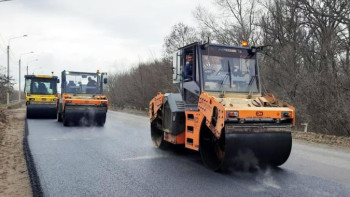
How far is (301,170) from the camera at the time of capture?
263 inches

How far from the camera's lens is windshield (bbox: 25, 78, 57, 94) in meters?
20.2

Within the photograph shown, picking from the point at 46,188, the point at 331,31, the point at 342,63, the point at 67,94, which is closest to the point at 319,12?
the point at 331,31

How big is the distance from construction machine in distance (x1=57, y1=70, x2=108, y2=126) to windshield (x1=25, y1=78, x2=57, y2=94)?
4.85 meters

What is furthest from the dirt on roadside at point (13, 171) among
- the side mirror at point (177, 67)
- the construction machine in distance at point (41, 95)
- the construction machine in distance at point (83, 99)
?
the construction machine in distance at point (41, 95)

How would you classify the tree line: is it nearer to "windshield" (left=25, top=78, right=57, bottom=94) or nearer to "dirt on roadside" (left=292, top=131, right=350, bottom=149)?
"dirt on roadside" (left=292, top=131, right=350, bottom=149)

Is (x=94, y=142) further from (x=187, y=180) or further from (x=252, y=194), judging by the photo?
(x=252, y=194)

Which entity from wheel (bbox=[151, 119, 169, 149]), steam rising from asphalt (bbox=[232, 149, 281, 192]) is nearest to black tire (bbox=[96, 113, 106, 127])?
wheel (bbox=[151, 119, 169, 149])

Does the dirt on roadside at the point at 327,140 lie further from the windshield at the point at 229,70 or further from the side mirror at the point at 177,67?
the side mirror at the point at 177,67

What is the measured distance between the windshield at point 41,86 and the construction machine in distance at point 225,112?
13547 millimetres

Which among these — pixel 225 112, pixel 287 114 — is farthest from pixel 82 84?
pixel 287 114

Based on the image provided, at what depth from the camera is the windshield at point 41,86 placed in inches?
797

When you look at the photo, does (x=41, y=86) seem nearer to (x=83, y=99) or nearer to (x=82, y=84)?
(x=82, y=84)

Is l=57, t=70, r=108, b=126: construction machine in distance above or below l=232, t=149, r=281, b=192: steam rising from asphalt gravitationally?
above

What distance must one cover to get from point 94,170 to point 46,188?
1.30 m
